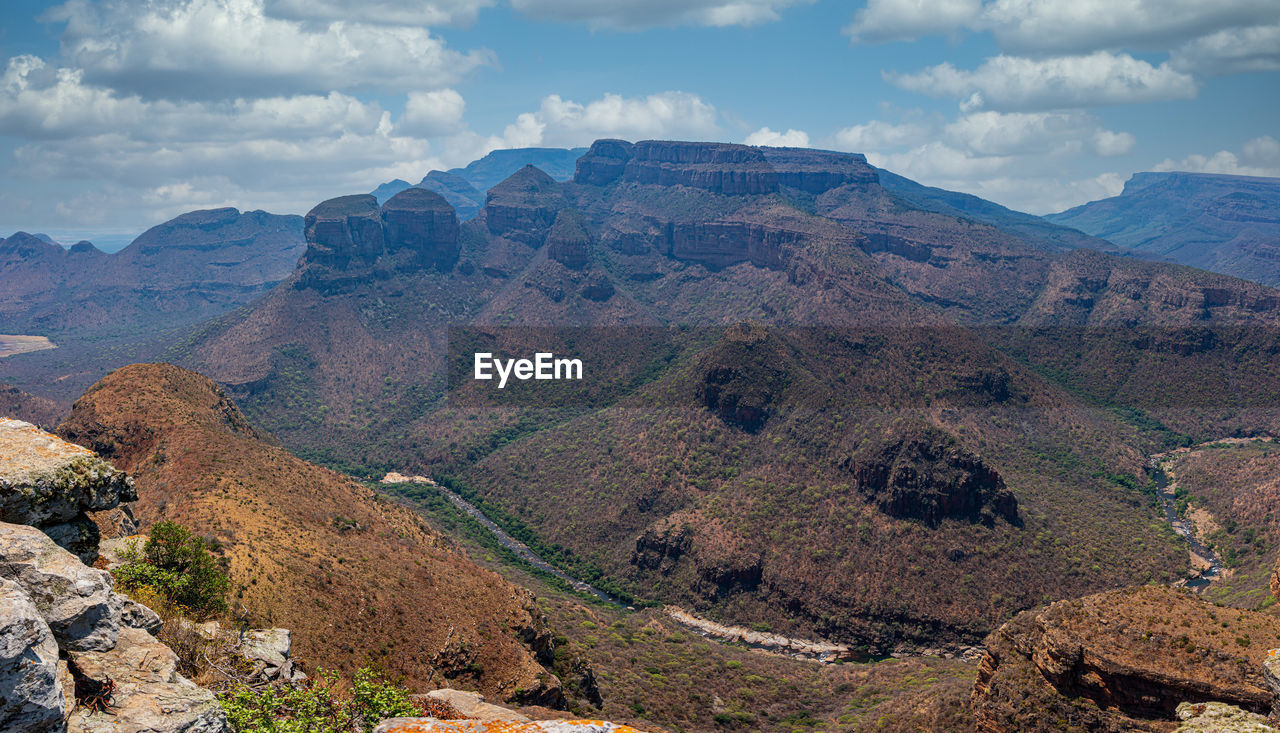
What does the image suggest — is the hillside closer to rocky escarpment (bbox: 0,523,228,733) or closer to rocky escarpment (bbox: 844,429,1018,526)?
rocky escarpment (bbox: 0,523,228,733)

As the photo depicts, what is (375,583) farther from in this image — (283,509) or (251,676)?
(251,676)

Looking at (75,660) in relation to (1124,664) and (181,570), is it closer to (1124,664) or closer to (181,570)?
(181,570)

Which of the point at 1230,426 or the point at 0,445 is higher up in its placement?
the point at 0,445

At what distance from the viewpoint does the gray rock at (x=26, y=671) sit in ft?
54.3

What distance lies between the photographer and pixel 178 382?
9288 centimetres

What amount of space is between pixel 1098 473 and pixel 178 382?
167 m

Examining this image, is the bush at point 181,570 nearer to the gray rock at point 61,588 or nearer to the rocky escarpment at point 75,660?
the rocky escarpment at point 75,660

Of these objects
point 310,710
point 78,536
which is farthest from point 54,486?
point 310,710

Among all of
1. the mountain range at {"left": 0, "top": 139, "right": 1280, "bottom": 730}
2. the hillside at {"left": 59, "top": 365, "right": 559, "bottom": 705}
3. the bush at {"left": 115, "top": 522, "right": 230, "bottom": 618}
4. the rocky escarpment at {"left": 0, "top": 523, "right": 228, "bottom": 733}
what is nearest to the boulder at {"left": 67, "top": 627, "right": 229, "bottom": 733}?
the rocky escarpment at {"left": 0, "top": 523, "right": 228, "bottom": 733}

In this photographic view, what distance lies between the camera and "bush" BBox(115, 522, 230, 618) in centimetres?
3584

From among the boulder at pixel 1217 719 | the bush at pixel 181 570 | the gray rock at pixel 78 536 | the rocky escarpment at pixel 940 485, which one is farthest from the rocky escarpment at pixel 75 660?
the rocky escarpment at pixel 940 485

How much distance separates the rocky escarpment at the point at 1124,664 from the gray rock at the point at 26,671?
60953 mm

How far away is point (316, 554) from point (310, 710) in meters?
37.4

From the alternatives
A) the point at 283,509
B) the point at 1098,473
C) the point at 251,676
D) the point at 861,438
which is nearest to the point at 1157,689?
the point at 251,676
